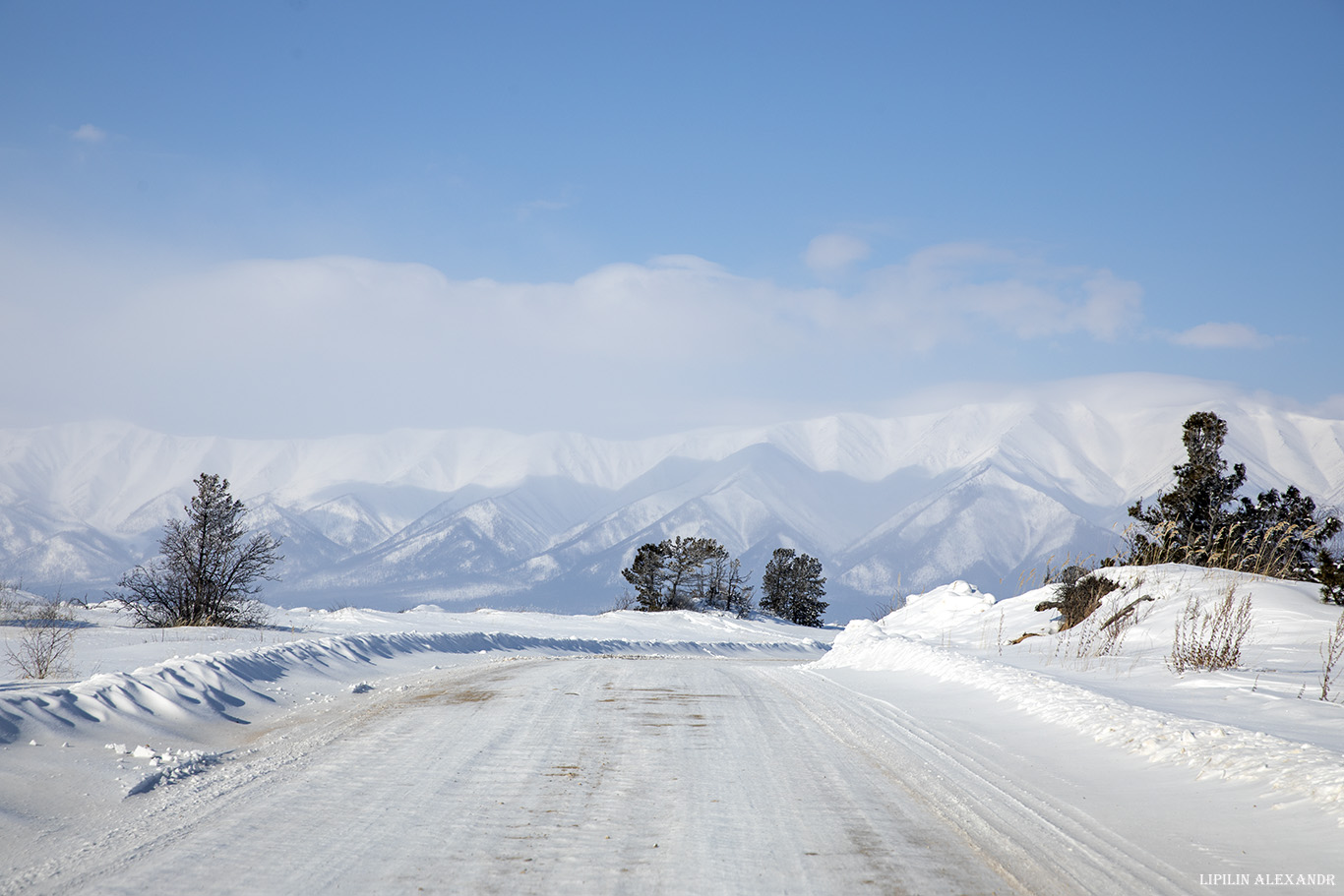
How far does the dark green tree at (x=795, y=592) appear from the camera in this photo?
7025cm

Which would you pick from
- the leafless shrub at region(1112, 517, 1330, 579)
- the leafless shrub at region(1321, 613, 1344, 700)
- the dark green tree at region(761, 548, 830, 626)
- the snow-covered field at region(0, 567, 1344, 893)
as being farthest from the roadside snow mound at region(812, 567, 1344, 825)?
the dark green tree at region(761, 548, 830, 626)

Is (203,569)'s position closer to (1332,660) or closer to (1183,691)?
(1183,691)

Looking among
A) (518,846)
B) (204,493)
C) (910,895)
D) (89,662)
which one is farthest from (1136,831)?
(204,493)

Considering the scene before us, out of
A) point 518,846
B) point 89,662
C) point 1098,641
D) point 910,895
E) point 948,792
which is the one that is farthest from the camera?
point 1098,641

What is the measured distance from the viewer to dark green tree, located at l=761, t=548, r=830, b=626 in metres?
70.2

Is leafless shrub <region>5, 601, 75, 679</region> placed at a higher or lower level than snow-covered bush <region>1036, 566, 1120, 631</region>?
lower

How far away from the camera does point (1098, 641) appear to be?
614 inches

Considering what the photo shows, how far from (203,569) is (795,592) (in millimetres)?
51255

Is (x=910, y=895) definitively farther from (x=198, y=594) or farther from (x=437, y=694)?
(x=198, y=594)

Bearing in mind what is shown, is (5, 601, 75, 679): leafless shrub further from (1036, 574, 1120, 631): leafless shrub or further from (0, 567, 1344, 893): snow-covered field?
(1036, 574, 1120, 631): leafless shrub

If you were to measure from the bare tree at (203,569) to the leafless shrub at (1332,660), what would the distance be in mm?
25020

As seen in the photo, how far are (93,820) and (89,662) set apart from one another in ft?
33.7

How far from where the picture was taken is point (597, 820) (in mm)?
4719

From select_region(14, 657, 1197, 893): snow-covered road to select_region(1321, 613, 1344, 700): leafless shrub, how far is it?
4.07 meters
